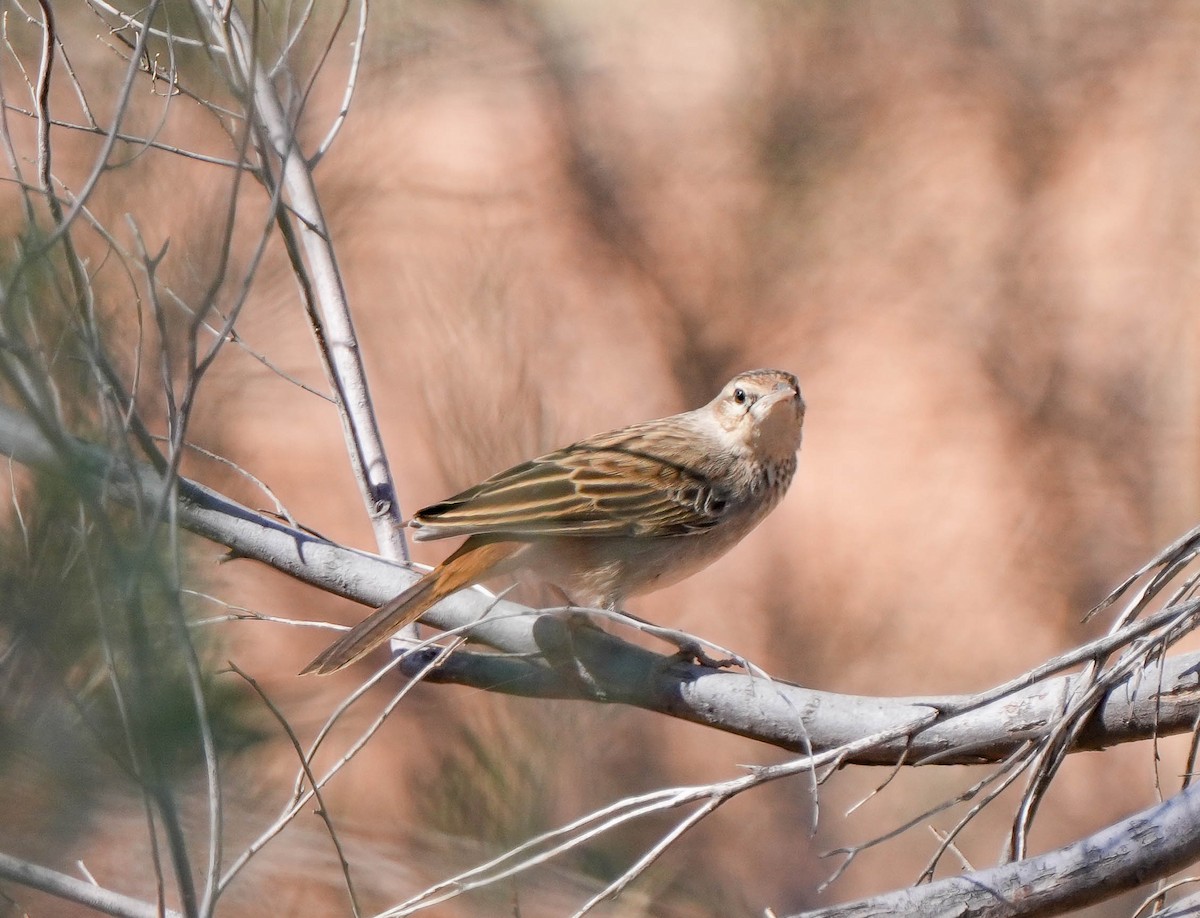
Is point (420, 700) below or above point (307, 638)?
below

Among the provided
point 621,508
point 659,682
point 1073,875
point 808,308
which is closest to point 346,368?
point 621,508

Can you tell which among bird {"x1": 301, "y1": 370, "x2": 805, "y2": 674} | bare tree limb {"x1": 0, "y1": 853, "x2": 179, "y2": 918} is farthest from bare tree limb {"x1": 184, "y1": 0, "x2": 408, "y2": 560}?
bare tree limb {"x1": 0, "y1": 853, "x2": 179, "y2": 918}

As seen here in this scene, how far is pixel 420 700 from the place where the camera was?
5793 mm

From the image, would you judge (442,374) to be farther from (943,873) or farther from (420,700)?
(943,873)

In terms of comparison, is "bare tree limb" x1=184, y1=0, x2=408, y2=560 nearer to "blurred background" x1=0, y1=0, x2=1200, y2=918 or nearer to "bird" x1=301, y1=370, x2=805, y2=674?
"bird" x1=301, y1=370, x2=805, y2=674

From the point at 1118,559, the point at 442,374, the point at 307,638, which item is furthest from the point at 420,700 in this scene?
the point at 1118,559

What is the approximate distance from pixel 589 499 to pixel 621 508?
0.11 metres

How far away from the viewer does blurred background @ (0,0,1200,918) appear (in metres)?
6.04

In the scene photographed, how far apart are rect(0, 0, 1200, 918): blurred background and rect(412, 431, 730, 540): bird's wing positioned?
152 centimetres

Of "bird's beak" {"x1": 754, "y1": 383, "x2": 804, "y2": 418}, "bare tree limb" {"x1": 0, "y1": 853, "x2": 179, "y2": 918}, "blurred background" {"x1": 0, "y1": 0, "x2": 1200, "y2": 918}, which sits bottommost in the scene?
"bare tree limb" {"x1": 0, "y1": 853, "x2": 179, "y2": 918}

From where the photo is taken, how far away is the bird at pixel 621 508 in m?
3.36

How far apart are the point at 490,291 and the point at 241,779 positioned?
365 centimetres

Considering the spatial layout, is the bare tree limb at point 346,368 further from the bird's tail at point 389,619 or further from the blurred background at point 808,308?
the blurred background at point 808,308

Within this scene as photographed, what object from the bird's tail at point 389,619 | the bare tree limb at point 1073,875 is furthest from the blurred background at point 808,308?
the bare tree limb at point 1073,875
